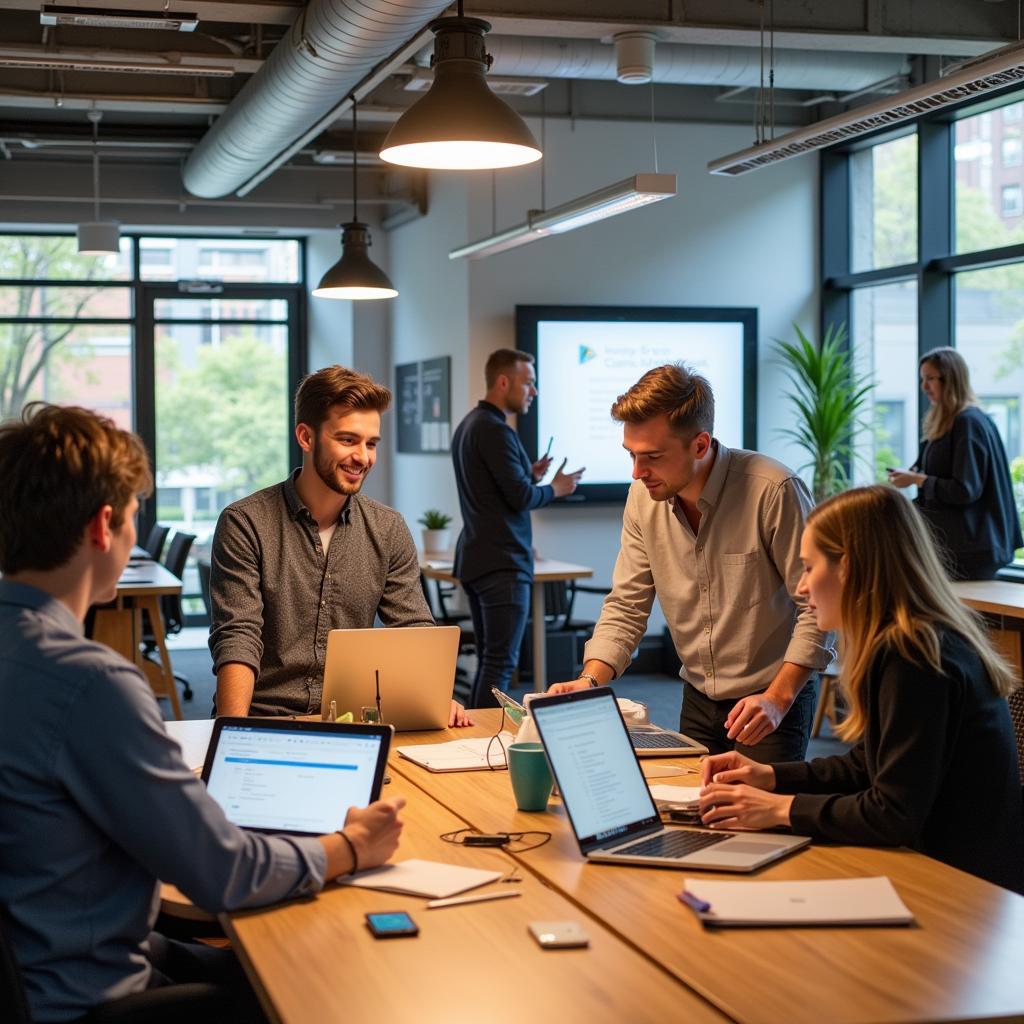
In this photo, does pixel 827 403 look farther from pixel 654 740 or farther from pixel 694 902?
pixel 694 902

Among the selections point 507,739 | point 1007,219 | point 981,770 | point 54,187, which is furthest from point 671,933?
point 54,187

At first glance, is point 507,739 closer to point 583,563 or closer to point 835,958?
point 835,958

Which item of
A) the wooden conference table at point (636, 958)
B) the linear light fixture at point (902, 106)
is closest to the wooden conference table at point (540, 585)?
the linear light fixture at point (902, 106)

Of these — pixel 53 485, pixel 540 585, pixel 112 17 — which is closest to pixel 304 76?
pixel 112 17

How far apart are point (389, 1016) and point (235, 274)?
9551 millimetres

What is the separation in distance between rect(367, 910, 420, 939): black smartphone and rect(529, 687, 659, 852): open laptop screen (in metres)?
0.40

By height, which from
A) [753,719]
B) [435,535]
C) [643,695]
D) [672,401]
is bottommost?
[643,695]

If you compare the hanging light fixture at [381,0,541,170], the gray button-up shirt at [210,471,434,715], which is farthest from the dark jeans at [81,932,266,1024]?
the hanging light fixture at [381,0,541,170]

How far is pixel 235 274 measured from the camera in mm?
10688

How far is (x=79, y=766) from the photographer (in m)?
1.82

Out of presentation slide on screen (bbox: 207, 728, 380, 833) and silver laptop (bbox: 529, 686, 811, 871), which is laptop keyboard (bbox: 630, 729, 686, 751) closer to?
silver laptop (bbox: 529, 686, 811, 871)

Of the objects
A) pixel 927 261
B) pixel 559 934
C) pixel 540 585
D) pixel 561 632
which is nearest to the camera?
pixel 559 934

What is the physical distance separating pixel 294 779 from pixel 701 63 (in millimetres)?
5589

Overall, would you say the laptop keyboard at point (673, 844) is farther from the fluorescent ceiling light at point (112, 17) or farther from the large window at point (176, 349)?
the large window at point (176, 349)
